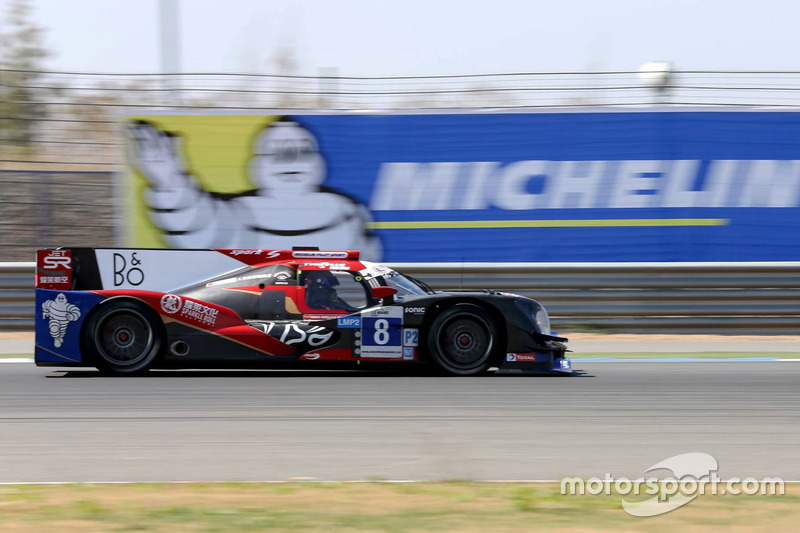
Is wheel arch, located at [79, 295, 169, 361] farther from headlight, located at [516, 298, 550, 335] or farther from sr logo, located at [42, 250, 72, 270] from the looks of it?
headlight, located at [516, 298, 550, 335]

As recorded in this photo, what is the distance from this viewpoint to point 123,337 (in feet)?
32.2

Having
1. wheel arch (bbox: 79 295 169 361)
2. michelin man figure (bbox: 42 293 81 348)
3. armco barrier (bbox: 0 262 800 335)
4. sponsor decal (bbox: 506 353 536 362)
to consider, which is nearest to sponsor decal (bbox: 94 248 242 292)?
wheel arch (bbox: 79 295 169 361)

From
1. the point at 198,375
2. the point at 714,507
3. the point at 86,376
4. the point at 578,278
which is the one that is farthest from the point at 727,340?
the point at 714,507

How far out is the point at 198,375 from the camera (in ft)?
33.2

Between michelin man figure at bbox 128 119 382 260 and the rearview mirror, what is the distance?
6011mm

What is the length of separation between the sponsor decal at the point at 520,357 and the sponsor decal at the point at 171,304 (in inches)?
131

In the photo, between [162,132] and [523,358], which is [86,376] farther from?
[162,132]

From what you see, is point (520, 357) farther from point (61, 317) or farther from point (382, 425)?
point (61, 317)

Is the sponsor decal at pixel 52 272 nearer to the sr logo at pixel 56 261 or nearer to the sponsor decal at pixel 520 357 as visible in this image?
the sr logo at pixel 56 261

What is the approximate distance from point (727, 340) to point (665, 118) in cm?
403

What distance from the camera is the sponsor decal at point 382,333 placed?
9.70 metres

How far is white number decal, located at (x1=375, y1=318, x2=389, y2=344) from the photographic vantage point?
9.70 metres

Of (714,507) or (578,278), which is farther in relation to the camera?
(578,278)

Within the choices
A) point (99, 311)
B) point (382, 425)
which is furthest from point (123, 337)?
point (382, 425)
